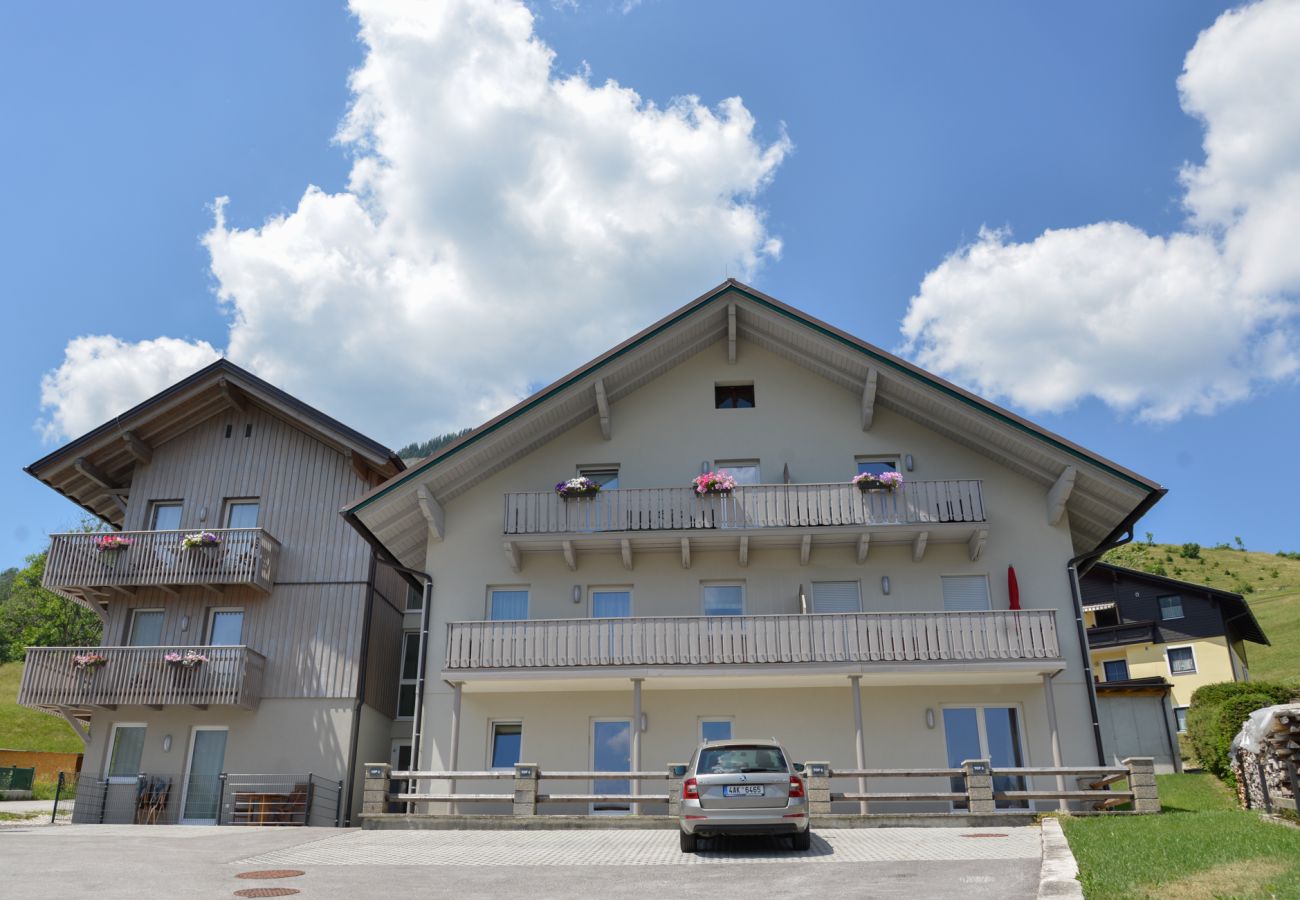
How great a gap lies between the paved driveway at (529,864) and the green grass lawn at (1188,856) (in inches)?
30.6

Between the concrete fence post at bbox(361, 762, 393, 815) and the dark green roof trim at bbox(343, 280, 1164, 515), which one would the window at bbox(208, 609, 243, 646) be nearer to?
the dark green roof trim at bbox(343, 280, 1164, 515)

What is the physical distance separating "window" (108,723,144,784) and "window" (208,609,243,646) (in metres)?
2.78

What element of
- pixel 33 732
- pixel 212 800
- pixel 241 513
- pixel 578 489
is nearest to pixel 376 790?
pixel 578 489

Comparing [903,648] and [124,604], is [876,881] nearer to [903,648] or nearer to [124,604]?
[903,648]

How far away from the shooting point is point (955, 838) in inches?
615

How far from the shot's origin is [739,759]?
1459 cm

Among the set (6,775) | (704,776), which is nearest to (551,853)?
(704,776)

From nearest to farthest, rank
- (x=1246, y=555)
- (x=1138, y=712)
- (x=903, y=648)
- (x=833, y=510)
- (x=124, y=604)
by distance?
1. (x=903, y=648)
2. (x=833, y=510)
3. (x=124, y=604)
4. (x=1138, y=712)
5. (x=1246, y=555)

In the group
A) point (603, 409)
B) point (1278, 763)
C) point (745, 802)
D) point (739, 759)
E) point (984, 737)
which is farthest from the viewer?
point (603, 409)

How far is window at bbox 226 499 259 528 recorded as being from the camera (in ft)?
94.4

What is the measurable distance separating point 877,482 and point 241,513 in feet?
55.7

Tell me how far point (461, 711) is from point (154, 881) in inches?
497

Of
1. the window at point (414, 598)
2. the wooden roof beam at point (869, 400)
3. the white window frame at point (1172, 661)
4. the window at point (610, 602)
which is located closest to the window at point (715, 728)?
the window at point (610, 602)

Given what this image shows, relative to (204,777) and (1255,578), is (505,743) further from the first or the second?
(1255,578)
